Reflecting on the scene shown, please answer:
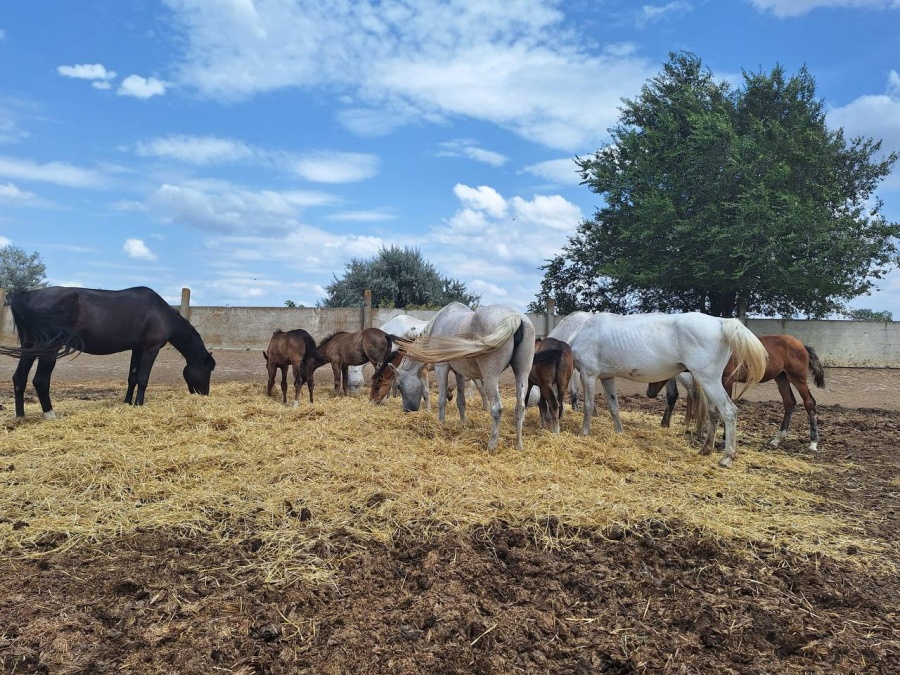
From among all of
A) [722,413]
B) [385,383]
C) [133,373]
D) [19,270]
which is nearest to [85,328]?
[133,373]

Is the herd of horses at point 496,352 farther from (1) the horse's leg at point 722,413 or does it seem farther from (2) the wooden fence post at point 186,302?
(2) the wooden fence post at point 186,302

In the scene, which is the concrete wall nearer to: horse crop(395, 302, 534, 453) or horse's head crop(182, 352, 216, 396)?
horse's head crop(182, 352, 216, 396)

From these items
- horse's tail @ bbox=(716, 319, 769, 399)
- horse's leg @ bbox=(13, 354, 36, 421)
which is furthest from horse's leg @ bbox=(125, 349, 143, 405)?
horse's tail @ bbox=(716, 319, 769, 399)

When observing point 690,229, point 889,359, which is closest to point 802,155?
point 690,229

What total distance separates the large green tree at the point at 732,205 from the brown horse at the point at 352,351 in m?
10.9

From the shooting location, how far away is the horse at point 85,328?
737 cm

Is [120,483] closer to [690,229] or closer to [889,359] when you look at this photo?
[690,229]

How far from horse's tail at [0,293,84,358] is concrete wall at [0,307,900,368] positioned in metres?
8.29

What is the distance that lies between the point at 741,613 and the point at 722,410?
3.88 m

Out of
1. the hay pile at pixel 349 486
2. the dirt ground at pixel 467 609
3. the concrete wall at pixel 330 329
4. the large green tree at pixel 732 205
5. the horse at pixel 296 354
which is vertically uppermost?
the large green tree at pixel 732 205

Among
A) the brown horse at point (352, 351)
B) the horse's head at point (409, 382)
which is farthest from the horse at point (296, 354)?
the horse's head at point (409, 382)

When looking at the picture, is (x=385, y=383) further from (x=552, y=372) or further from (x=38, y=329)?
(x=38, y=329)

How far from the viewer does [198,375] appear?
9.42 m

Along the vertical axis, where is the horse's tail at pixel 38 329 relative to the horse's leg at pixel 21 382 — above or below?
above
